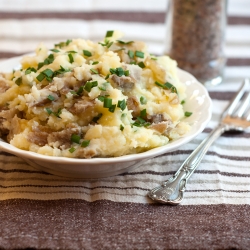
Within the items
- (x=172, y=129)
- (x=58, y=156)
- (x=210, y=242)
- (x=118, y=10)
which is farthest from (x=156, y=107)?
(x=118, y=10)

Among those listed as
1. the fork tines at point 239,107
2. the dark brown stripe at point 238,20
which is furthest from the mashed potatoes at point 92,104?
the dark brown stripe at point 238,20

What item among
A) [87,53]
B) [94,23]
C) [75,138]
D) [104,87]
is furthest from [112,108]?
[94,23]

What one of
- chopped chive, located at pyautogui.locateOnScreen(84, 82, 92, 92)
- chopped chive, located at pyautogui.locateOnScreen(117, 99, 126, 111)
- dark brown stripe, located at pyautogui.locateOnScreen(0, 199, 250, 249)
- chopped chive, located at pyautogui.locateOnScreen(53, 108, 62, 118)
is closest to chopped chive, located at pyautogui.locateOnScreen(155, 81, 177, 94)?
chopped chive, located at pyautogui.locateOnScreen(117, 99, 126, 111)

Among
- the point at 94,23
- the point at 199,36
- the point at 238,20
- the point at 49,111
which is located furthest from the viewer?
the point at 238,20

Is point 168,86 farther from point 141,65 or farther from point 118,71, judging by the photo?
point 118,71

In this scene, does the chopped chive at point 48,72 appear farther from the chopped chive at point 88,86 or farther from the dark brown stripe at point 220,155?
the dark brown stripe at point 220,155

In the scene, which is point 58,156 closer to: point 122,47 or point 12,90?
point 12,90
